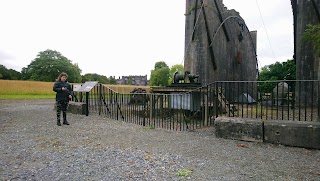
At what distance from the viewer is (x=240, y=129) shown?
5828mm

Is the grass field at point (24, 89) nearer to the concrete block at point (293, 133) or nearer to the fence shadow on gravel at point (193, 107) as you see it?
the fence shadow on gravel at point (193, 107)

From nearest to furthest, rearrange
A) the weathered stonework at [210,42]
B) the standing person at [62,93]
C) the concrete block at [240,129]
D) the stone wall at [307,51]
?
the concrete block at [240,129] < the standing person at [62,93] < the stone wall at [307,51] < the weathered stonework at [210,42]

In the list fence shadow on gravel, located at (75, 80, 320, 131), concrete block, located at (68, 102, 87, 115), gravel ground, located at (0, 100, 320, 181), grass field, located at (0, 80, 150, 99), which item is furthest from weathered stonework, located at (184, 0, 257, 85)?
grass field, located at (0, 80, 150, 99)

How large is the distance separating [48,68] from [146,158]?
6388 cm

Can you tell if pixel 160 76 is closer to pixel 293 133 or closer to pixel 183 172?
pixel 293 133

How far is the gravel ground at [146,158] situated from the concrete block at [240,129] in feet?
0.76

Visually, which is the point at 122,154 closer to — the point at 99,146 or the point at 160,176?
the point at 99,146

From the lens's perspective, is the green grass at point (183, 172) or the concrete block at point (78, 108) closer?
the green grass at point (183, 172)

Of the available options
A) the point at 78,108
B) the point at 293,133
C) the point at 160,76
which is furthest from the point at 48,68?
the point at 293,133

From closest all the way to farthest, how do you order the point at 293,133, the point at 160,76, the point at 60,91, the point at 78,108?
the point at 293,133, the point at 60,91, the point at 78,108, the point at 160,76

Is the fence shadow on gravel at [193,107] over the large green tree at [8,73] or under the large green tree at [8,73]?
under

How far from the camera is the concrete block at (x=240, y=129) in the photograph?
5.60m

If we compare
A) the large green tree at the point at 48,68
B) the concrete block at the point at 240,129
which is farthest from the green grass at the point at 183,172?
the large green tree at the point at 48,68

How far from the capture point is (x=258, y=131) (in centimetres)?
558
